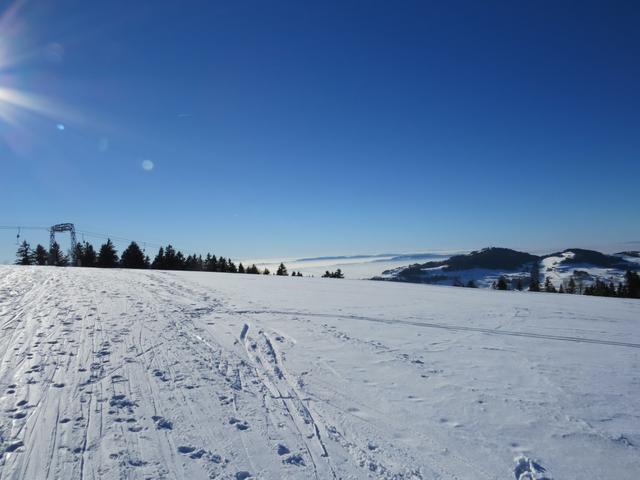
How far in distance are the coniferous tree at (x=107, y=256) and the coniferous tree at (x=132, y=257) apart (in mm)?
1467

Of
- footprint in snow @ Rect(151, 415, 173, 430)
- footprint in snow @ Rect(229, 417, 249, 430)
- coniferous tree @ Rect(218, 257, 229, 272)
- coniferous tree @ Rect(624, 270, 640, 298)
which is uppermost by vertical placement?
coniferous tree @ Rect(218, 257, 229, 272)

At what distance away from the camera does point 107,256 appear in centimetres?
6150

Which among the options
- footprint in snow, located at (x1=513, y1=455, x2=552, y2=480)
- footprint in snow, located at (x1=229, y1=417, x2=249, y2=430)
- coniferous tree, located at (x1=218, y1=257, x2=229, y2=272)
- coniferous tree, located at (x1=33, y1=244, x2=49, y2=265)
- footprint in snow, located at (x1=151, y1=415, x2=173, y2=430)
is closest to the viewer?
footprint in snow, located at (x1=513, y1=455, x2=552, y2=480)

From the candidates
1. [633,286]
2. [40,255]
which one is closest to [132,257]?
[40,255]

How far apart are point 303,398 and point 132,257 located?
65.9 meters

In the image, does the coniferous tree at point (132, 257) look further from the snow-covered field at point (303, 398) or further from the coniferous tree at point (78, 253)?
the snow-covered field at point (303, 398)

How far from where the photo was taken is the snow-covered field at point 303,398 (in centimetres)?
370

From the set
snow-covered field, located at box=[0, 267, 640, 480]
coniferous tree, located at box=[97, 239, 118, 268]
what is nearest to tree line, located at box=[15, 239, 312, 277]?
coniferous tree, located at box=[97, 239, 118, 268]

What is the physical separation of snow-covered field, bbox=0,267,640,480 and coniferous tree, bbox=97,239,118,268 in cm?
5860

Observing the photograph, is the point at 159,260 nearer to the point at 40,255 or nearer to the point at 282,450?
the point at 40,255

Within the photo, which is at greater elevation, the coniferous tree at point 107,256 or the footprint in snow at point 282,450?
the coniferous tree at point 107,256

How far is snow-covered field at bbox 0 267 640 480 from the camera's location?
12.1ft

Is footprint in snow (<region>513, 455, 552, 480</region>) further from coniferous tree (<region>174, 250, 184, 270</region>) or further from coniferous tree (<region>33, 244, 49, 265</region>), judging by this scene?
coniferous tree (<region>33, 244, 49, 265</region>)

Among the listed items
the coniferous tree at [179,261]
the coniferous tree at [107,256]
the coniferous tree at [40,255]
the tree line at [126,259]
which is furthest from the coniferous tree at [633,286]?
the coniferous tree at [40,255]
